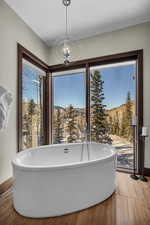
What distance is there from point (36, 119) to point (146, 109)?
2354 mm

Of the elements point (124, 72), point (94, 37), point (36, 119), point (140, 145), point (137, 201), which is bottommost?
point (137, 201)

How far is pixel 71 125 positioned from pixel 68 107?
1.49 ft

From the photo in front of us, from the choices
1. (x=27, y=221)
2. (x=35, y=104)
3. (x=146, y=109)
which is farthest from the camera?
(x=35, y=104)

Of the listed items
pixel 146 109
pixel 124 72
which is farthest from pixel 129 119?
pixel 124 72

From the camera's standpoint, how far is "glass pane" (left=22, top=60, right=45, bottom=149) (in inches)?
110

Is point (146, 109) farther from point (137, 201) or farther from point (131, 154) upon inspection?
point (137, 201)

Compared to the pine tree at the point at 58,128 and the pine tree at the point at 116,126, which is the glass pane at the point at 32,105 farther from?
the pine tree at the point at 116,126

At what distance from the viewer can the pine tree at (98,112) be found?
10.1 ft

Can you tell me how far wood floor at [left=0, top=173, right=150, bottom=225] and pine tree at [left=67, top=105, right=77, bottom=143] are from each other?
1564 mm

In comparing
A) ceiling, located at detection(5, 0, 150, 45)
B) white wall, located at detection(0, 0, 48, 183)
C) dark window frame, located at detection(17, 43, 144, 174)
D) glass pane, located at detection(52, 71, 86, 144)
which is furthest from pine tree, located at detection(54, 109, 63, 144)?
ceiling, located at detection(5, 0, 150, 45)

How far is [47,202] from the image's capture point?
1.57 meters

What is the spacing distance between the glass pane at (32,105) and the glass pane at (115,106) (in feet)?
4.14

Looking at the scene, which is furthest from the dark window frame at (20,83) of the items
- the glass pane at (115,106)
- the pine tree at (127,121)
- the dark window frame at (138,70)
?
the pine tree at (127,121)

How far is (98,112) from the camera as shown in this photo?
10.3 ft
